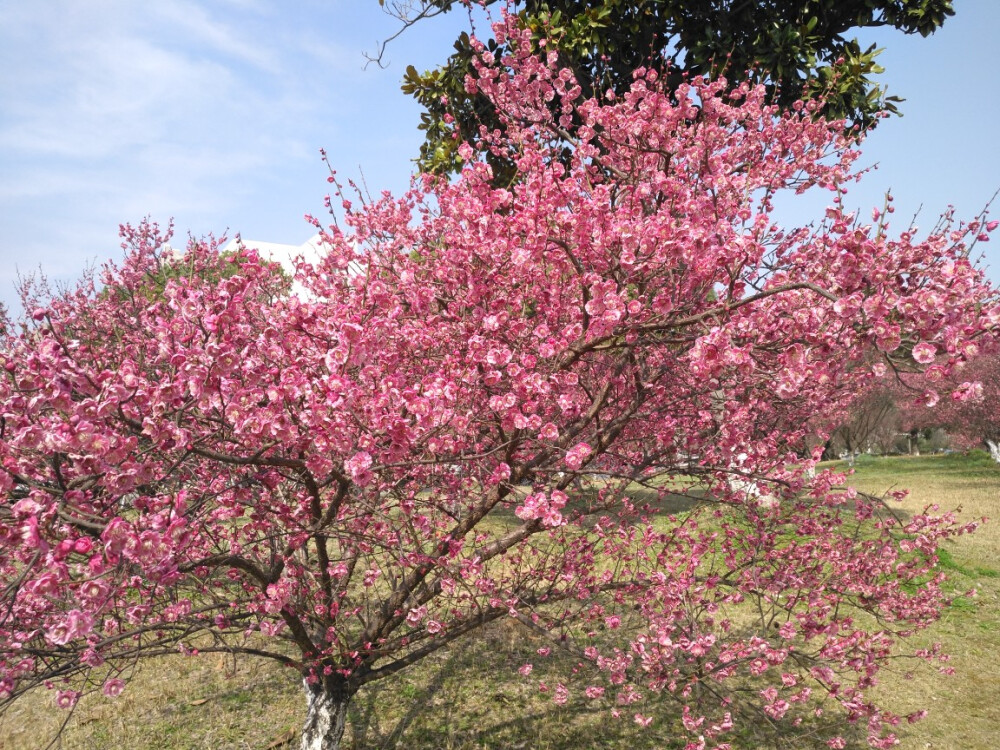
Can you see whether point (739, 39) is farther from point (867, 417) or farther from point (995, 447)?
point (995, 447)

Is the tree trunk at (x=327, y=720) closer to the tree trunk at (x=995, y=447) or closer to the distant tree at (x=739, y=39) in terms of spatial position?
the distant tree at (x=739, y=39)

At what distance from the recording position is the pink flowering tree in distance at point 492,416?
100 inches

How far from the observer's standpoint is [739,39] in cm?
Answer: 880

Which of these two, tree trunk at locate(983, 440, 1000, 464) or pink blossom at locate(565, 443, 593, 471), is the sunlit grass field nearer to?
pink blossom at locate(565, 443, 593, 471)

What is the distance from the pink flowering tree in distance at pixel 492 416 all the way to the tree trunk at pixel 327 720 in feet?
0.06

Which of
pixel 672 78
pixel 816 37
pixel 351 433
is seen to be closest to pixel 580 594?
pixel 351 433

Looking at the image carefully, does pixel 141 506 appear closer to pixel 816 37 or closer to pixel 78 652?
pixel 78 652

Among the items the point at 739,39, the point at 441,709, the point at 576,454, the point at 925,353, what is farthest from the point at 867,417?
the point at 576,454

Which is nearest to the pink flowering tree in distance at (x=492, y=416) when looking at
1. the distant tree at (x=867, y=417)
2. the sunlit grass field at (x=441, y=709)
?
the sunlit grass field at (x=441, y=709)

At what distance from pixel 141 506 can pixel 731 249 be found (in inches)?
132

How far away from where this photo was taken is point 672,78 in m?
8.83

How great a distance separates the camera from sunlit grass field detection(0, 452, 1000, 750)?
5.50m

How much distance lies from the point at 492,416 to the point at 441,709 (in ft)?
12.7

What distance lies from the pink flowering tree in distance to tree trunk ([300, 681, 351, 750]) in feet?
0.06
